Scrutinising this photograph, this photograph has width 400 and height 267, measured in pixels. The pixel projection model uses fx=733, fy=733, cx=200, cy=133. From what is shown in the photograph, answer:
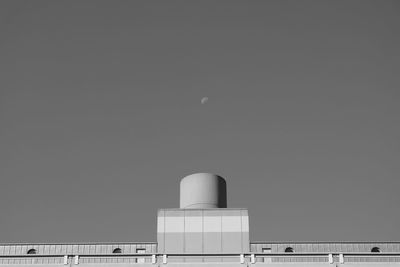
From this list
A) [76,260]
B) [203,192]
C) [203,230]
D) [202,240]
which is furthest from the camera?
[203,192]

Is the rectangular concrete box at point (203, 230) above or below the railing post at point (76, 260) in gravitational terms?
above

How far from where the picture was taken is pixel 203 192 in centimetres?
5081

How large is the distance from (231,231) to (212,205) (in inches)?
131

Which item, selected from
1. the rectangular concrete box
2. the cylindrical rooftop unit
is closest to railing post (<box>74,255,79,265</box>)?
the rectangular concrete box

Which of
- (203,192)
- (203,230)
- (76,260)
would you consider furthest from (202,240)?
(76,260)

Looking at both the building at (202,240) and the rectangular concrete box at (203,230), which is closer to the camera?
the building at (202,240)

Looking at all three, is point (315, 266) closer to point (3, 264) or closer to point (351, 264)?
point (351, 264)

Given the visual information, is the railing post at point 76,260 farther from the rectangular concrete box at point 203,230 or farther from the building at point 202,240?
the rectangular concrete box at point 203,230

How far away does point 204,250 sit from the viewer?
47250mm

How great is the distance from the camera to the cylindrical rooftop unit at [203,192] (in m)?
50.7

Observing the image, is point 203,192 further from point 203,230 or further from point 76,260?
point 76,260

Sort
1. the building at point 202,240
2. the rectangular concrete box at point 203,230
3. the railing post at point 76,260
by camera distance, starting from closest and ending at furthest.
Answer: the railing post at point 76,260, the building at point 202,240, the rectangular concrete box at point 203,230

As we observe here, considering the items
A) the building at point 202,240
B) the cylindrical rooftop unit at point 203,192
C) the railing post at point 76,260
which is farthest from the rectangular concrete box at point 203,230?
the railing post at point 76,260

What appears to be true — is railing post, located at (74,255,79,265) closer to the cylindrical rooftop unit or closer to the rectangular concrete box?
the rectangular concrete box
